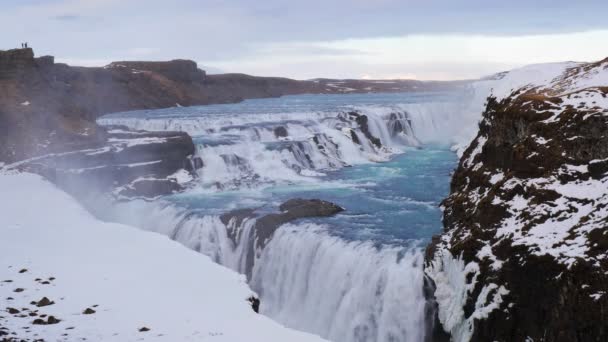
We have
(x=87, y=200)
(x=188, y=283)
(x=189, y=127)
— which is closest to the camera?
(x=188, y=283)

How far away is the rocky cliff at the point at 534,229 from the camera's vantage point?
10516 mm

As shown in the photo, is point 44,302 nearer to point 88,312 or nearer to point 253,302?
point 88,312

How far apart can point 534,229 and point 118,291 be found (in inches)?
356

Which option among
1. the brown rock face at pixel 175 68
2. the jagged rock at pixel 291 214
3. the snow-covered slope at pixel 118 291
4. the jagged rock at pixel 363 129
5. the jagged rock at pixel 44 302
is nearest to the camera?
the snow-covered slope at pixel 118 291

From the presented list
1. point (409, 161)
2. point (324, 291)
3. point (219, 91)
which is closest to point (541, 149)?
point (324, 291)

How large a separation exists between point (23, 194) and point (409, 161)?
24.2 m

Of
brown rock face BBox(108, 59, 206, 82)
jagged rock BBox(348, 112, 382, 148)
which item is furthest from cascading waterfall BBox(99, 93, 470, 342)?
brown rock face BBox(108, 59, 206, 82)

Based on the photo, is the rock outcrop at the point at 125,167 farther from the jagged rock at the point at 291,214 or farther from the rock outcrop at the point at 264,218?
the jagged rock at the point at 291,214

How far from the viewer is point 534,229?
1241 centimetres

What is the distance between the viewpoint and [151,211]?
2828 cm

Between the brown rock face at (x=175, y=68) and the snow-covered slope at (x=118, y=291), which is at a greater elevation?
the brown rock face at (x=175, y=68)

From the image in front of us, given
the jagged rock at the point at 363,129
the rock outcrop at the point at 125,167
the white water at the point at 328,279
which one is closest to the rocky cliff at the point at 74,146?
the rock outcrop at the point at 125,167

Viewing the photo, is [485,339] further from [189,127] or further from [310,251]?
[189,127]

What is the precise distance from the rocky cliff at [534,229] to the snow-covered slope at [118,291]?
4032mm
